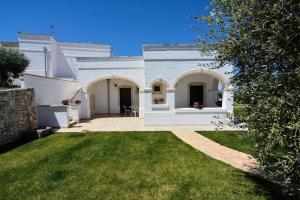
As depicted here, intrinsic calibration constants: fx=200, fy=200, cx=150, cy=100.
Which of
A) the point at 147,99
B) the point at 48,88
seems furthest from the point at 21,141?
the point at 147,99

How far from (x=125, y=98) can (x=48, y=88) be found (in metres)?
7.42

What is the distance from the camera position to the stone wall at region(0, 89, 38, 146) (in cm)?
953

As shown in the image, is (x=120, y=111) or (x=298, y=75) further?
(x=120, y=111)

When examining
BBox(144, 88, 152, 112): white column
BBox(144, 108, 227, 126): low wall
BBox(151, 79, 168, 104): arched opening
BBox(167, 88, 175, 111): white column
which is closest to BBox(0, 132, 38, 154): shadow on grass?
BBox(144, 108, 227, 126): low wall

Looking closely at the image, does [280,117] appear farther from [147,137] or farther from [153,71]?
[153,71]

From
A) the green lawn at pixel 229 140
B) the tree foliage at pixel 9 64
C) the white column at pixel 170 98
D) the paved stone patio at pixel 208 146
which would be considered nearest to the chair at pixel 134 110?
the paved stone patio at pixel 208 146

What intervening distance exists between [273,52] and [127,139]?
8.21 meters

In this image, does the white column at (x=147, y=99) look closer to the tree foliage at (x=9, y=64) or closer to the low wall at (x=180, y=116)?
the low wall at (x=180, y=116)

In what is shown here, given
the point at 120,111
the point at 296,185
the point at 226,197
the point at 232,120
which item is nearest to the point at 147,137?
the point at 226,197

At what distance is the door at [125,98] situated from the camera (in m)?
20.1

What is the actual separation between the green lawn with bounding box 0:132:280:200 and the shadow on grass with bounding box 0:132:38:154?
0.56m

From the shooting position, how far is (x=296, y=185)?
3.45 metres

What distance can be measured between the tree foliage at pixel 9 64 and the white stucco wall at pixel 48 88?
290 centimetres

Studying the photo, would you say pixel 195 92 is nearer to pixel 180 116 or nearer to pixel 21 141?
pixel 180 116
